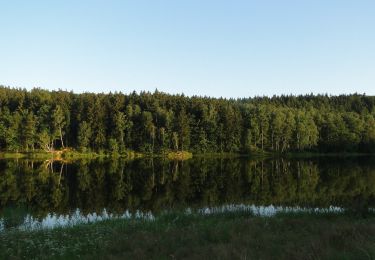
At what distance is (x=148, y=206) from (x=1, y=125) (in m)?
80.3

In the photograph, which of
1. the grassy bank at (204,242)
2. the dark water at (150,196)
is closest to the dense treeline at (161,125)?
the dark water at (150,196)

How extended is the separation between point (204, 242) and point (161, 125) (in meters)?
90.6

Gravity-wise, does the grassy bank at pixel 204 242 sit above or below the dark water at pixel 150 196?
above

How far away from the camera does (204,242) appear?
12242 mm

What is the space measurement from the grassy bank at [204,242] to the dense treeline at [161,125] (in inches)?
3261

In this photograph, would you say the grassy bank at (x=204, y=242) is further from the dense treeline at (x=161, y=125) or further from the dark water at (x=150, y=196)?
the dense treeline at (x=161, y=125)

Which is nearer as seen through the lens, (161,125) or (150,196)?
(150,196)

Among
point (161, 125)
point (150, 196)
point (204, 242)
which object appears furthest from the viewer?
point (161, 125)

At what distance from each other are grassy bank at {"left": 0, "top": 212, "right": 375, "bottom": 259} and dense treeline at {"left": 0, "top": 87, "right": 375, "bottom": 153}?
82838 mm

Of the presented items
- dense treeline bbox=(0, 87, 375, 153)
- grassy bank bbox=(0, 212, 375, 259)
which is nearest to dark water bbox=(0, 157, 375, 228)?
grassy bank bbox=(0, 212, 375, 259)

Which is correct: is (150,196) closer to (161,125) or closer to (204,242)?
(204,242)

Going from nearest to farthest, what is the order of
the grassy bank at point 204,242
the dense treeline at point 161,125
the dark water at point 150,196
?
the grassy bank at point 204,242
the dark water at point 150,196
the dense treeline at point 161,125

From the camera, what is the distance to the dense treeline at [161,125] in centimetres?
9669

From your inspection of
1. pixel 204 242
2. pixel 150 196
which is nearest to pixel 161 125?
pixel 150 196
